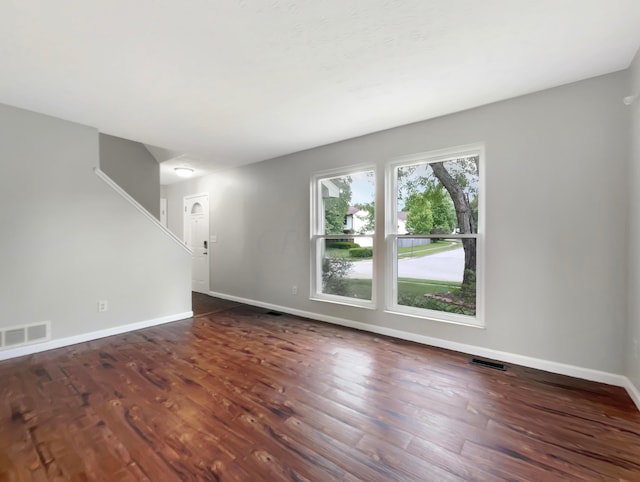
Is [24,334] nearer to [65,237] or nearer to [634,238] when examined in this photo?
[65,237]

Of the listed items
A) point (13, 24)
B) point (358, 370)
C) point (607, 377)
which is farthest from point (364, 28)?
point (607, 377)

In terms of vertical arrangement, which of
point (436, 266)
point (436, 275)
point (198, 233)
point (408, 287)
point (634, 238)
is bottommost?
point (408, 287)

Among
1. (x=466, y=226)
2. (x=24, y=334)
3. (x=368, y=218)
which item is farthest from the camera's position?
(x=368, y=218)

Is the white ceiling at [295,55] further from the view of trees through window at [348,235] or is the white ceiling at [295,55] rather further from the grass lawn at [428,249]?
the grass lawn at [428,249]

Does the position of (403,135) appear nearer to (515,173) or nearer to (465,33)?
(515,173)

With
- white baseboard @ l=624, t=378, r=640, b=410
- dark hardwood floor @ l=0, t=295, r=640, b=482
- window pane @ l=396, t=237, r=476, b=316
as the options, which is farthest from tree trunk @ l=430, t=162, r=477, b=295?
white baseboard @ l=624, t=378, r=640, b=410

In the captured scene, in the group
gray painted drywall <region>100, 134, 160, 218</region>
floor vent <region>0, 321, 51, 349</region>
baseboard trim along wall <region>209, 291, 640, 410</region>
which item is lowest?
baseboard trim along wall <region>209, 291, 640, 410</region>

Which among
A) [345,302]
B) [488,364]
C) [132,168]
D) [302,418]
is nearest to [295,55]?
[302,418]

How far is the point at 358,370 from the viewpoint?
257cm

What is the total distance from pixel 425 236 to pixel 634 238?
5.33 ft

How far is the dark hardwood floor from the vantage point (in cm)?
147

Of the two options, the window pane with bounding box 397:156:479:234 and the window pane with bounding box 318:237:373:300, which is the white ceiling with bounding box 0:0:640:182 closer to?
the window pane with bounding box 397:156:479:234

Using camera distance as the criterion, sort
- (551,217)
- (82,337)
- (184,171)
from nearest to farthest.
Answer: (551,217) < (82,337) < (184,171)

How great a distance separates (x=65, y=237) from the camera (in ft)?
10.3
